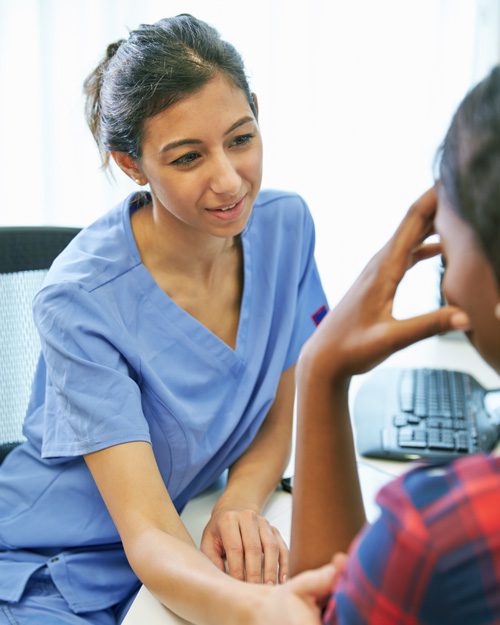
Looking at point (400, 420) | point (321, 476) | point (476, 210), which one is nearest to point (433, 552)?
point (476, 210)

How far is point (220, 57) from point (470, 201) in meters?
0.63

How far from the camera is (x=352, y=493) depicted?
2.60 ft

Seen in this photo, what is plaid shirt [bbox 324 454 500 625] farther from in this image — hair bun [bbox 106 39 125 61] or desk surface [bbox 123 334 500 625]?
hair bun [bbox 106 39 125 61]

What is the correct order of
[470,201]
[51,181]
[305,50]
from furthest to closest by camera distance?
1. [51,181]
2. [305,50]
3. [470,201]

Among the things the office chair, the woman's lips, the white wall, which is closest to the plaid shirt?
the woman's lips

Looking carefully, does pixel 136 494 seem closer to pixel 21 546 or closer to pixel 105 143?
pixel 21 546

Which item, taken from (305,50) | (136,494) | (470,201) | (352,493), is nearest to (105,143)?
(136,494)

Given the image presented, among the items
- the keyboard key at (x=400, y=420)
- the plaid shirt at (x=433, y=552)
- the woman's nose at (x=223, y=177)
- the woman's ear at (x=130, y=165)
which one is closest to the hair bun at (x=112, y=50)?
the woman's ear at (x=130, y=165)

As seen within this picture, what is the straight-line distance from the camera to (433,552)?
0.47 m

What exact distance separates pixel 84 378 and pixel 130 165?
32cm

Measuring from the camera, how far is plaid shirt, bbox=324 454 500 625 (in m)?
0.46

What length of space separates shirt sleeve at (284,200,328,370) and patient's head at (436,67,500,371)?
677 millimetres

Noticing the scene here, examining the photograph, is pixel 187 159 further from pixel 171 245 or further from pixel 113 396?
pixel 113 396

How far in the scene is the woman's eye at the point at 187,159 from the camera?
41.6 inches
